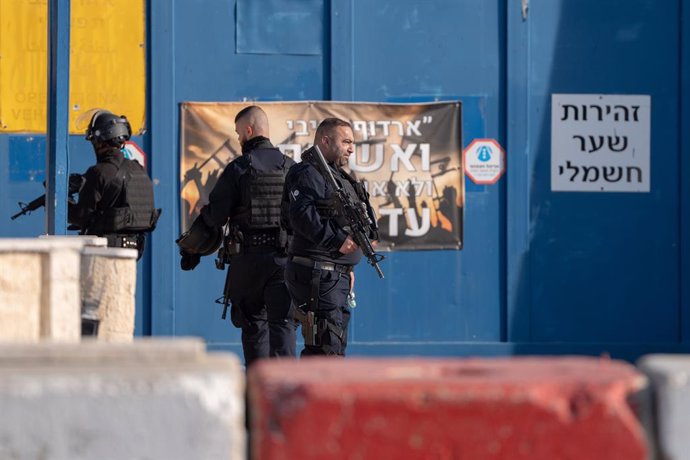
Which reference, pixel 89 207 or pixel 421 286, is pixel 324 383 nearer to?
pixel 89 207

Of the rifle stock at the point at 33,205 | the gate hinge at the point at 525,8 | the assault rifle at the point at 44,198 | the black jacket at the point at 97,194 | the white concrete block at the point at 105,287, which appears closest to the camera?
the white concrete block at the point at 105,287

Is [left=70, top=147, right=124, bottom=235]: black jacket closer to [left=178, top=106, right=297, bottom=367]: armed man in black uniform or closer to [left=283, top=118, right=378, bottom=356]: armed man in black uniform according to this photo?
[left=178, top=106, right=297, bottom=367]: armed man in black uniform

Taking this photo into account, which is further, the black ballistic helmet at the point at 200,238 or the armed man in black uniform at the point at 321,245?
the black ballistic helmet at the point at 200,238

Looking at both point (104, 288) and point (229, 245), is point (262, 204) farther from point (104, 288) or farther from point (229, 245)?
point (104, 288)

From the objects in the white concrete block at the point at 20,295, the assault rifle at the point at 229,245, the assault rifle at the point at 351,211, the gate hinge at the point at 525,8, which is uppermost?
the gate hinge at the point at 525,8

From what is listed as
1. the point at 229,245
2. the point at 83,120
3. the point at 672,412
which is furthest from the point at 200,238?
the point at 672,412

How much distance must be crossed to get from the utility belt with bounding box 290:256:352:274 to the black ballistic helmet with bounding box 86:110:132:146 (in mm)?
1739

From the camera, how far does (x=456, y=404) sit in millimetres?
2945

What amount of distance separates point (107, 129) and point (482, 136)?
9.16 feet

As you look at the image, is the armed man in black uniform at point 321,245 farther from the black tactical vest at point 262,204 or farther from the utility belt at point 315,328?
the black tactical vest at point 262,204

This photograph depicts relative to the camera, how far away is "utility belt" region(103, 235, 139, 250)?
339 inches

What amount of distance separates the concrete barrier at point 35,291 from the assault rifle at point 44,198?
3.78 m

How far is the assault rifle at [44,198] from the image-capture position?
873 centimetres

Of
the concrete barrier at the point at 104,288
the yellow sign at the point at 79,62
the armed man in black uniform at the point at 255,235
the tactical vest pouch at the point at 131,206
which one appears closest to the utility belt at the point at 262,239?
the armed man in black uniform at the point at 255,235
